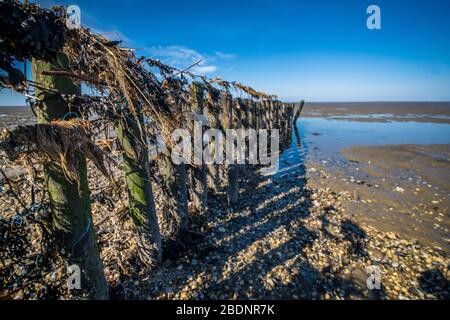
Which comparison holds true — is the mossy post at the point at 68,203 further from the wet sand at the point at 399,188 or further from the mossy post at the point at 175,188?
the wet sand at the point at 399,188

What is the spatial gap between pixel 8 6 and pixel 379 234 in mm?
7432

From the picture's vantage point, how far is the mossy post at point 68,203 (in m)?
2.19

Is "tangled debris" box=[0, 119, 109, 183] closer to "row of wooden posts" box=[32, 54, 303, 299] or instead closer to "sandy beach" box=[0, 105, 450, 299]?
"row of wooden posts" box=[32, 54, 303, 299]

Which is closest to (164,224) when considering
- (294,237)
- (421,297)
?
(294,237)

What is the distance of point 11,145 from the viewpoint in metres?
1.75

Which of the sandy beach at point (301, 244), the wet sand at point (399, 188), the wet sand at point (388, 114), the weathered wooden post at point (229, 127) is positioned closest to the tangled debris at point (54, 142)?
the sandy beach at point (301, 244)

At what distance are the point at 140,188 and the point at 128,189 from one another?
0.77ft

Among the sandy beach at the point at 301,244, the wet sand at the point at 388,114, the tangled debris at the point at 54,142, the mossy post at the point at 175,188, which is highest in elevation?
the wet sand at the point at 388,114

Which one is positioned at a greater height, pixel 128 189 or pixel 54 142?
pixel 54 142

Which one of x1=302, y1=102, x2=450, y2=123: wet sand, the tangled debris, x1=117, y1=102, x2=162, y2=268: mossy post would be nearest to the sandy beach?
x1=117, y1=102, x2=162, y2=268: mossy post

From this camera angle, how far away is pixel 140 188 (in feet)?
12.1

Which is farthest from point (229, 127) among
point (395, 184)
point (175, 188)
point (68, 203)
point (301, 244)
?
point (395, 184)

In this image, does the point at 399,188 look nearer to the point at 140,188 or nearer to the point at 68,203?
the point at 140,188
